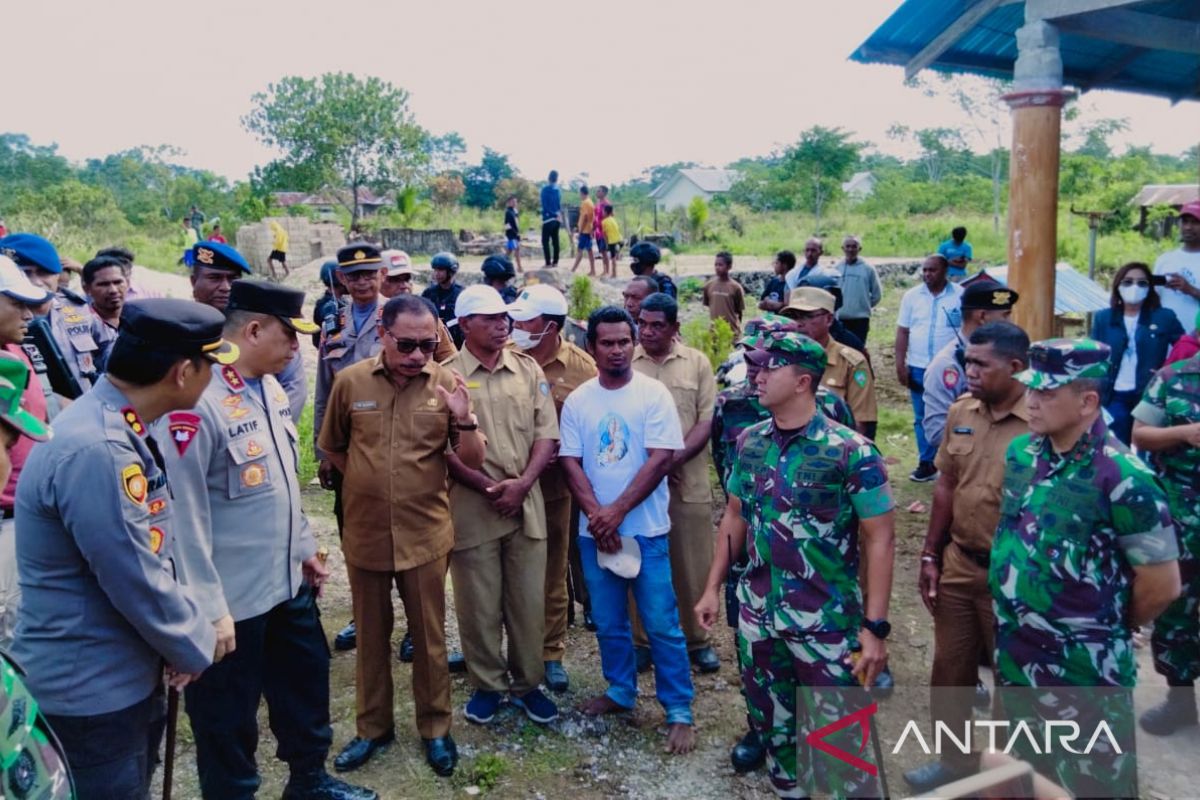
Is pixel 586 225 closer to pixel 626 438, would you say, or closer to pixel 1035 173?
pixel 1035 173

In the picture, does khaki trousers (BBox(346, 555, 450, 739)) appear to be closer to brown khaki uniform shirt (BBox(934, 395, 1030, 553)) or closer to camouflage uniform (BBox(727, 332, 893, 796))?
camouflage uniform (BBox(727, 332, 893, 796))

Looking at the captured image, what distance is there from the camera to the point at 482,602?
157 inches

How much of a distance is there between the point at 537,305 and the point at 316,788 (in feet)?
8.09

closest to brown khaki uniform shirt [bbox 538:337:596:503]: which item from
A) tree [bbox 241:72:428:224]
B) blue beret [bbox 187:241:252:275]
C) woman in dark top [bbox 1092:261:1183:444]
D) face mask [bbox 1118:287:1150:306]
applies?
blue beret [bbox 187:241:252:275]

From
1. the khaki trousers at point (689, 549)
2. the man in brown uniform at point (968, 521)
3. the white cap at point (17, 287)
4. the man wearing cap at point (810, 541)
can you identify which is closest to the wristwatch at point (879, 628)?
the man wearing cap at point (810, 541)

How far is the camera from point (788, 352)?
2.93 m

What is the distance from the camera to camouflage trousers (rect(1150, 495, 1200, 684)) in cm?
375

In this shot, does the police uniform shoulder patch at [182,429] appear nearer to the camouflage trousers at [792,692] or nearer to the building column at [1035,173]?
the camouflage trousers at [792,692]

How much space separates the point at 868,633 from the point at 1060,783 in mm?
709

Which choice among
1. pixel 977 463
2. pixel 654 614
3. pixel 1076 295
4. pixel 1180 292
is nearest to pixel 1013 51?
pixel 1076 295

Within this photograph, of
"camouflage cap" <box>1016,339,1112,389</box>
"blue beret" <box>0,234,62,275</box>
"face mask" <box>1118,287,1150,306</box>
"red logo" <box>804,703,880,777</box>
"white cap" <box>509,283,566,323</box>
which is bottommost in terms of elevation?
"red logo" <box>804,703,880,777</box>

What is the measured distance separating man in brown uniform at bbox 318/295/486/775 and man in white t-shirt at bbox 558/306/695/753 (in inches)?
21.0

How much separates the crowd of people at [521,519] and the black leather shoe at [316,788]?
11 millimetres

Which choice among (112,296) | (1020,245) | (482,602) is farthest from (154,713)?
(1020,245)
